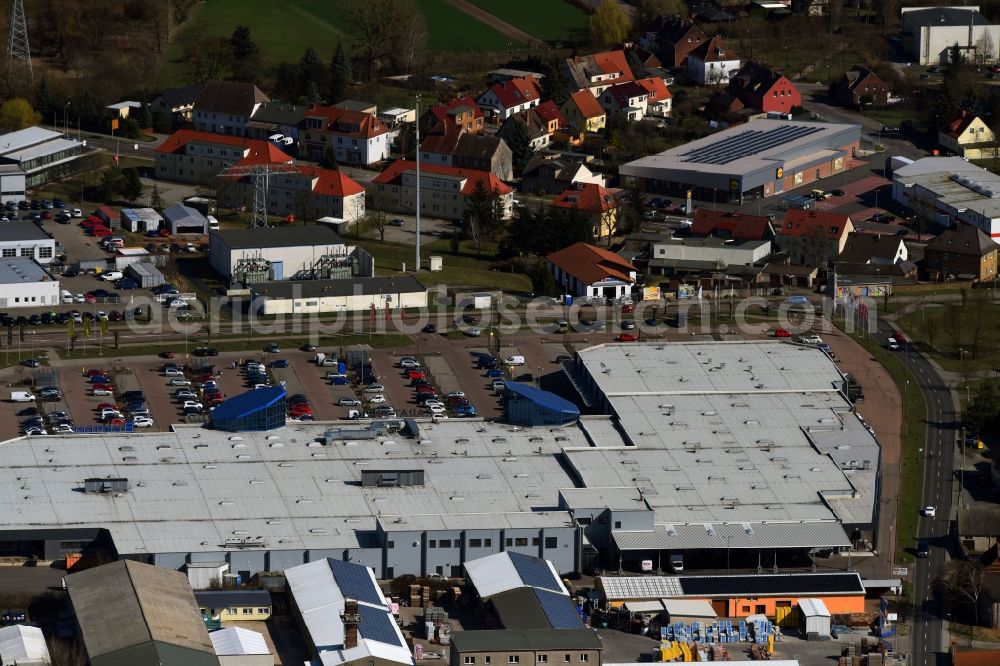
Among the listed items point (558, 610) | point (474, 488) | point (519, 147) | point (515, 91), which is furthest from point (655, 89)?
point (558, 610)

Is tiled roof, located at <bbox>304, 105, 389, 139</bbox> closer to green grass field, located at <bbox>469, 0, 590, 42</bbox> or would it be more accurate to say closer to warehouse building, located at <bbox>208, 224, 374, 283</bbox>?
warehouse building, located at <bbox>208, 224, 374, 283</bbox>

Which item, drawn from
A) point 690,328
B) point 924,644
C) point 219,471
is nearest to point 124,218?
point 690,328

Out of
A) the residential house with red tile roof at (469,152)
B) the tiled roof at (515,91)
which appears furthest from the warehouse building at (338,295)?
the tiled roof at (515,91)

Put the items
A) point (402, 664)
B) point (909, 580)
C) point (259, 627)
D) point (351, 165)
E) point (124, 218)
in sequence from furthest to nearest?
point (351, 165), point (124, 218), point (909, 580), point (259, 627), point (402, 664)

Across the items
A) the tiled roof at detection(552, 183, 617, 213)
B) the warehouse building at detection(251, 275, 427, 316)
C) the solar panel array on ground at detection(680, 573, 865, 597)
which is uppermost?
the tiled roof at detection(552, 183, 617, 213)

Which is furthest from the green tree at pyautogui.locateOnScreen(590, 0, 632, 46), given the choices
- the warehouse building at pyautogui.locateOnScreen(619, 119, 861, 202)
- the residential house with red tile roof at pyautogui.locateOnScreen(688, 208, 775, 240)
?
the residential house with red tile roof at pyautogui.locateOnScreen(688, 208, 775, 240)

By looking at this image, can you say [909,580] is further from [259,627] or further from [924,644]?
[259,627]

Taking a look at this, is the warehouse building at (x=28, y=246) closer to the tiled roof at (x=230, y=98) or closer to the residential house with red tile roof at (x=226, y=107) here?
the residential house with red tile roof at (x=226, y=107)
